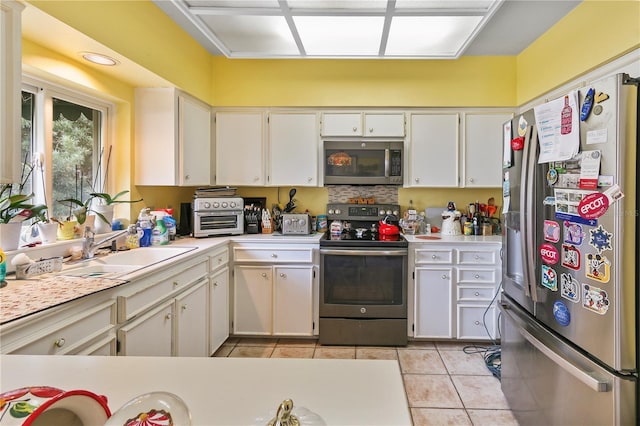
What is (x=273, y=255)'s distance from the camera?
2840 millimetres

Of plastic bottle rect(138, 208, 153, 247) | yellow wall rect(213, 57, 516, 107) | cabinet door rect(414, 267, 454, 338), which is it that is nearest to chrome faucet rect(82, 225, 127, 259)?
plastic bottle rect(138, 208, 153, 247)

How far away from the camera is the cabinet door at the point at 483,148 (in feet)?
9.98

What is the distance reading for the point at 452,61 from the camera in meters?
3.09

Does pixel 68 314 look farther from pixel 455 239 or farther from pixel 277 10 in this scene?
pixel 455 239

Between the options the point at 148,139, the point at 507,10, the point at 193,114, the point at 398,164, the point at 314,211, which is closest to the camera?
the point at 507,10

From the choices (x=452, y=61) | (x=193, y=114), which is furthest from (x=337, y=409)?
(x=452, y=61)

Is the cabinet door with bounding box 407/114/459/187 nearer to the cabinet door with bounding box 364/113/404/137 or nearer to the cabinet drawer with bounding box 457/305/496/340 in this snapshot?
the cabinet door with bounding box 364/113/404/137

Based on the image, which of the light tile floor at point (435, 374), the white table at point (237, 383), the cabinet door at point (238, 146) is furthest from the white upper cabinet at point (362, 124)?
the white table at point (237, 383)

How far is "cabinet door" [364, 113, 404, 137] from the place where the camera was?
3.07 metres

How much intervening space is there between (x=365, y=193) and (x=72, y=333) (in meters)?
2.66

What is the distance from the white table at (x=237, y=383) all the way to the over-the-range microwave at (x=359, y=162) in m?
2.28

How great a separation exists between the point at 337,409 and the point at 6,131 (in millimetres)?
1515

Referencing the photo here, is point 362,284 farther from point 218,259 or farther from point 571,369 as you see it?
point 571,369

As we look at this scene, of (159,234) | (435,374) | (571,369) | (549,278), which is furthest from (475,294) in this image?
(159,234)
